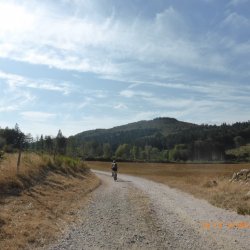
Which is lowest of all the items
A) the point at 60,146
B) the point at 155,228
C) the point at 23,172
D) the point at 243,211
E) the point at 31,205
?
the point at 155,228

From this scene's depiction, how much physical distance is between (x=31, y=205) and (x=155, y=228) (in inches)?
199

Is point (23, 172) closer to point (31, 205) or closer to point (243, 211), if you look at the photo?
point (31, 205)

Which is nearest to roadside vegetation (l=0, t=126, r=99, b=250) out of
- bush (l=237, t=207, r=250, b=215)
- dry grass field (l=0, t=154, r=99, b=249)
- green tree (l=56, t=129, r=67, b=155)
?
dry grass field (l=0, t=154, r=99, b=249)

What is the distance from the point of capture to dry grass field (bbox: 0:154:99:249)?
11523 millimetres

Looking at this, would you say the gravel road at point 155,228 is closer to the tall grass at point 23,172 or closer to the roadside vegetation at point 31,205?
the roadside vegetation at point 31,205

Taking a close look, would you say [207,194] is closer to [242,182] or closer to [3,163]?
[242,182]

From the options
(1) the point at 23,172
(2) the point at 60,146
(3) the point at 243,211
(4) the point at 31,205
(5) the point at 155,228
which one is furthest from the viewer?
(2) the point at 60,146

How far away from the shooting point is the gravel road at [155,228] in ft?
37.9

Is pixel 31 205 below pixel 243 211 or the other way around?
the other way around

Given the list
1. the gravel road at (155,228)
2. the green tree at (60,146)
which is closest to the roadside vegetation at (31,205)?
the gravel road at (155,228)

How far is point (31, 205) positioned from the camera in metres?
16.1

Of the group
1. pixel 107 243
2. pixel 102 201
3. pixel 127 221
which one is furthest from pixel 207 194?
pixel 107 243

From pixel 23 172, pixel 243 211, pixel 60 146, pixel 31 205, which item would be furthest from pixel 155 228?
pixel 60 146

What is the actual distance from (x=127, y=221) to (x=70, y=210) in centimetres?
310
